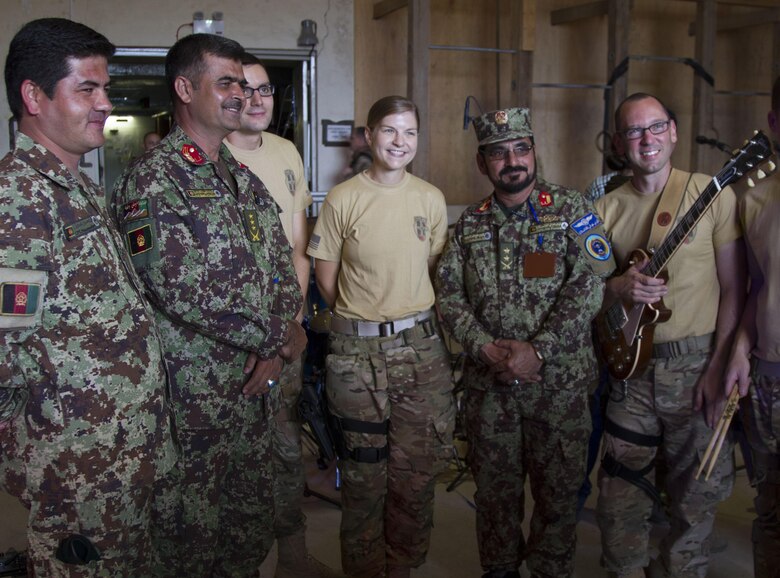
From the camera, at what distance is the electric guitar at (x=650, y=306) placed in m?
2.49

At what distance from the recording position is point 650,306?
266cm

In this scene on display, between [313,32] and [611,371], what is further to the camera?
[313,32]

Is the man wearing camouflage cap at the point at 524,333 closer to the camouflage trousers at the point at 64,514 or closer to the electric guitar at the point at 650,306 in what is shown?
the electric guitar at the point at 650,306

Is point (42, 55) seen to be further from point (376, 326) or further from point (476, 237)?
point (476, 237)

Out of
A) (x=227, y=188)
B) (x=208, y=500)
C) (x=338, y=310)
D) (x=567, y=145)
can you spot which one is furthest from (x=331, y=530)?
(x=567, y=145)

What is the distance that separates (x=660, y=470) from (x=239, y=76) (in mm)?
2392

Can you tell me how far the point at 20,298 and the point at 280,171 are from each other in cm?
147

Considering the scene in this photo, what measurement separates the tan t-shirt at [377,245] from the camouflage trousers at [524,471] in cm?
46

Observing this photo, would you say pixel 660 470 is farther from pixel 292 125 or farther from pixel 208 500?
pixel 292 125

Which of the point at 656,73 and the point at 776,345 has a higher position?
the point at 656,73

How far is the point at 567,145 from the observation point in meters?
6.69

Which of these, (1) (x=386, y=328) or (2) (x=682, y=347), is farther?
(1) (x=386, y=328)

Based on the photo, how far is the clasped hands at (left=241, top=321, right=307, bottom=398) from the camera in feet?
7.64

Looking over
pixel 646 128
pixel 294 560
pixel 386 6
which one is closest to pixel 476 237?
pixel 646 128
